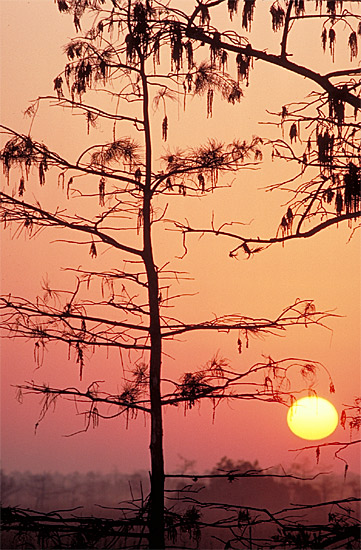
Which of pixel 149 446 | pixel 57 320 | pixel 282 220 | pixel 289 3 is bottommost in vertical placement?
pixel 149 446

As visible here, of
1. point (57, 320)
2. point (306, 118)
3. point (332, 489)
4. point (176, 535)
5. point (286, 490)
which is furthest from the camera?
point (332, 489)

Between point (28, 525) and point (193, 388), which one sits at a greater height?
point (193, 388)

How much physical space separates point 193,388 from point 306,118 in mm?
3895

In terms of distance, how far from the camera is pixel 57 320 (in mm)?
12484

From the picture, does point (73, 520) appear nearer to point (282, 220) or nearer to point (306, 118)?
point (282, 220)

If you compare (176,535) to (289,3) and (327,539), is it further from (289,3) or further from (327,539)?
(289,3)

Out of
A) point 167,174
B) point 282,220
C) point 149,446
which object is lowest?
point 149,446

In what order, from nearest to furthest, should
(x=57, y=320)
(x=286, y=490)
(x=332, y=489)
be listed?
(x=57, y=320)
(x=286, y=490)
(x=332, y=489)

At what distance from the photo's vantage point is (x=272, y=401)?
12.4 meters

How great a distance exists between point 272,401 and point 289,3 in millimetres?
5141

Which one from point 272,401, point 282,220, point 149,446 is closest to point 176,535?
point 149,446

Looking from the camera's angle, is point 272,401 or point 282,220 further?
point 272,401

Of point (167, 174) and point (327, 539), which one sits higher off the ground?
point (167, 174)

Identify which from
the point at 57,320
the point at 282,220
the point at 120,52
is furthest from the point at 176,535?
the point at 120,52
